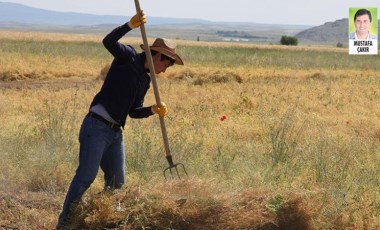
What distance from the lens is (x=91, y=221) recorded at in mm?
4031

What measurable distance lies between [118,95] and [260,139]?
441 cm

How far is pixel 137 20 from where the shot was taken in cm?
416

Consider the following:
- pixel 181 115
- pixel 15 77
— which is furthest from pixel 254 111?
pixel 15 77

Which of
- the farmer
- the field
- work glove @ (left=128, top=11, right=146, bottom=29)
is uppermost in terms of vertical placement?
work glove @ (left=128, top=11, right=146, bottom=29)

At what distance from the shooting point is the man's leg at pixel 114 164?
169 inches

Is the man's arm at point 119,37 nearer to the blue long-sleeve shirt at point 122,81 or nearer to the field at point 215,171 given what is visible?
the blue long-sleeve shirt at point 122,81

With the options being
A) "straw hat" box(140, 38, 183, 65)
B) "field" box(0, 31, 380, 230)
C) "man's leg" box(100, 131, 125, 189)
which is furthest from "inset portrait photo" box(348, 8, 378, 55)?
"man's leg" box(100, 131, 125, 189)

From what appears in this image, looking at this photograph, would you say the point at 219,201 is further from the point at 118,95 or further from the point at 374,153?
the point at 374,153

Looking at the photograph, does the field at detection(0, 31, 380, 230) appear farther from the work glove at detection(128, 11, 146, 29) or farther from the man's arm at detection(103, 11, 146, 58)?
the work glove at detection(128, 11, 146, 29)

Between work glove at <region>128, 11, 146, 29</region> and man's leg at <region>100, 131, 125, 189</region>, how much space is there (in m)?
0.79

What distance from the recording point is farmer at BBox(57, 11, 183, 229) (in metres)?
4.06

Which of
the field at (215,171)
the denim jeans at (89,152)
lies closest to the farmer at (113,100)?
the denim jeans at (89,152)

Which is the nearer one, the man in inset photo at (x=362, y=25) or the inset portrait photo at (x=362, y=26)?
the inset portrait photo at (x=362, y=26)

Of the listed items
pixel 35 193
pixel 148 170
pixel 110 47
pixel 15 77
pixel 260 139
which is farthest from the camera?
pixel 15 77
